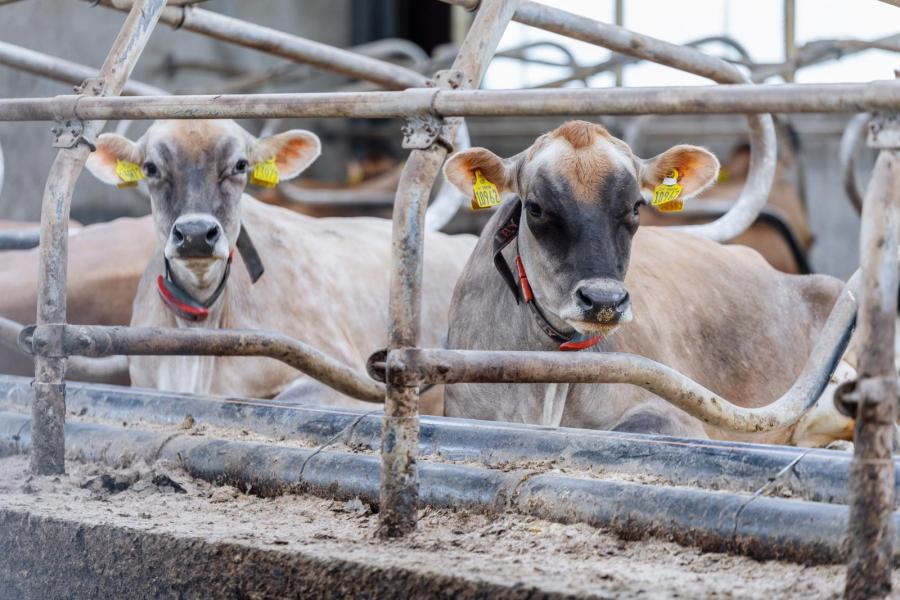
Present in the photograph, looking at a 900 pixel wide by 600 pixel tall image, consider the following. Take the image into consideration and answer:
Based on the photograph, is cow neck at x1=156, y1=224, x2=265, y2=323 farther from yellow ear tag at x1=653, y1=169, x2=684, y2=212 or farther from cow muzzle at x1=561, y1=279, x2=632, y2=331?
cow muzzle at x1=561, y1=279, x2=632, y2=331

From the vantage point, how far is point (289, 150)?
4871 millimetres

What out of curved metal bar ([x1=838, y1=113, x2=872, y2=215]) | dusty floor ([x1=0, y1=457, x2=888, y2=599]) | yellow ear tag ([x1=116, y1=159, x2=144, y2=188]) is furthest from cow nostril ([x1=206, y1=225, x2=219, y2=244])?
curved metal bar ([x1=838, y1=113, x2=872, y2=215])

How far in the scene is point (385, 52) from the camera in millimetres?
9711

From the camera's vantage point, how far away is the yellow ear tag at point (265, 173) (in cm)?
469

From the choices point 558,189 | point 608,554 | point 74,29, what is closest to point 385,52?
A: point 74,29

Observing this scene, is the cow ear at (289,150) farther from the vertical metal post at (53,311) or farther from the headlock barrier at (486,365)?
the vertical metal post at (53,311)

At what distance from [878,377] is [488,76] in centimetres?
1230

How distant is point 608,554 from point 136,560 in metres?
0.86

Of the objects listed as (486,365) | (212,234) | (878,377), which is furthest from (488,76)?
(878,377)

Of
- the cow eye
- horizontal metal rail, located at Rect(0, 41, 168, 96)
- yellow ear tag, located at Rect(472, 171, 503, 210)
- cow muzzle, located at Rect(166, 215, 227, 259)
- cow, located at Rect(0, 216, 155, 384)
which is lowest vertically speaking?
cow, located at Rect(0, 216, 155, 384)

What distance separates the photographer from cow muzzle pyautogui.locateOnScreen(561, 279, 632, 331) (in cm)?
310

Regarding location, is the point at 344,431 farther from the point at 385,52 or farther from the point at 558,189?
the point at 385,52

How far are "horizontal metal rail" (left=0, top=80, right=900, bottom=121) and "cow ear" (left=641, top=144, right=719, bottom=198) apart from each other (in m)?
1.32

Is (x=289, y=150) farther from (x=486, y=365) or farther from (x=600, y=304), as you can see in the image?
(x=486, y=365)
